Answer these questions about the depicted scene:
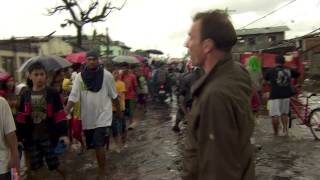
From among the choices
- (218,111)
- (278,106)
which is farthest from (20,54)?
(218,111)

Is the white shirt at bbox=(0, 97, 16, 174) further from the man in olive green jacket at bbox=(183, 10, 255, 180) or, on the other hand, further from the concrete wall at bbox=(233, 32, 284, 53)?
the concrete wall at bbox=(233, 32, 284, 53)

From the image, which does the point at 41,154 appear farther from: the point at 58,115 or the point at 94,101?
the point at 94,101

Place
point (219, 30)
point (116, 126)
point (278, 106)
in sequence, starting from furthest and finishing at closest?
point (278, 106) → point (116, 126) → point (219, 30)

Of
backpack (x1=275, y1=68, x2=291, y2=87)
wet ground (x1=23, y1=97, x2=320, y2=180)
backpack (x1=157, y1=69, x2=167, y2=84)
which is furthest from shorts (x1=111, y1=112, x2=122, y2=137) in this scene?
backpack (x1=157, y1=69, x2=167, y2=84)

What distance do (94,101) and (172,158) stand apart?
2.46m

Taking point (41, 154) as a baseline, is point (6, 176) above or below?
above

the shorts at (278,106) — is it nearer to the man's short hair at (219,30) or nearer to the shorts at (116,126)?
the shorts at (116,126)

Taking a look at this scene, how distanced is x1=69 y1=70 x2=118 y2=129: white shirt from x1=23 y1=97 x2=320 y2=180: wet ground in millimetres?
1045

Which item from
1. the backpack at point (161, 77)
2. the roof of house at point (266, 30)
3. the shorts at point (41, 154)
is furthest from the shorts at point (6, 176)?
the roof of house at point (266, 30)

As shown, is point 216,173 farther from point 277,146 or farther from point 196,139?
point 277,146

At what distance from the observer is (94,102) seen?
300 inches

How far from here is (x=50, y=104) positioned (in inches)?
251

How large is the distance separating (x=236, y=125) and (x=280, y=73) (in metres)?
8.75

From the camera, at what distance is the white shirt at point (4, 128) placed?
4195 millimetres
